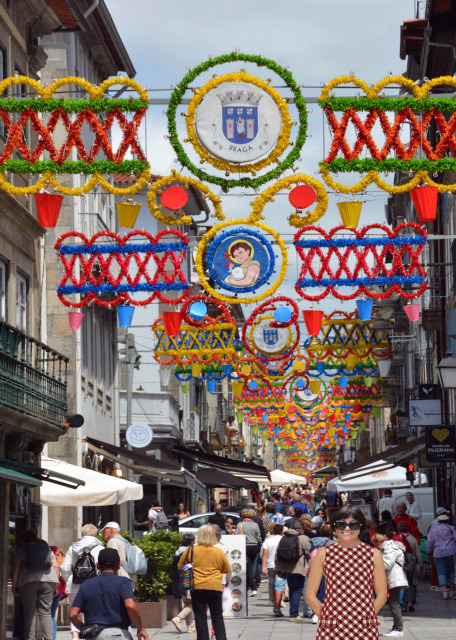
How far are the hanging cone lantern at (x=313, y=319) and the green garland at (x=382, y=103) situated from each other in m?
8.06

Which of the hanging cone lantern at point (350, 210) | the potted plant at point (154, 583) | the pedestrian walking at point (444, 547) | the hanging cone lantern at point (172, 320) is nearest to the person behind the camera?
the hanging cone lantern at point (350, 210)

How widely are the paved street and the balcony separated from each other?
11.9 feet

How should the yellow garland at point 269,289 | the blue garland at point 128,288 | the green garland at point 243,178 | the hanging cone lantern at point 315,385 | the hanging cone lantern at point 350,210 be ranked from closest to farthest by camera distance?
the green garland at point 243,178, the hanging cone lantern at point 350,210, the yellow garland at point 269,289, the blue garland at point 128,288, the hanging cone lantern at point 315,385

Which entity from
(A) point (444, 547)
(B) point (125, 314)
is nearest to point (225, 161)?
(B) point (125, 314)

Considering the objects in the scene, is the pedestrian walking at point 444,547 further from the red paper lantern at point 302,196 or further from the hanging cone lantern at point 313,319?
the red paper lantern at point 302,196

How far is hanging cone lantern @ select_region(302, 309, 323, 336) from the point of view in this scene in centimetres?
2325

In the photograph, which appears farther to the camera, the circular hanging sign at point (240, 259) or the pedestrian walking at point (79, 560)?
the circular hanging sign at point (240, 259)

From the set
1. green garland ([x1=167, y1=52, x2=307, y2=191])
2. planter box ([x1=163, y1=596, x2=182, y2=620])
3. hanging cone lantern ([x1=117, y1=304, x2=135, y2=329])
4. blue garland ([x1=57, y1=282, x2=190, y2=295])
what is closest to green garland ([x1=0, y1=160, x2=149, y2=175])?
green garland ([x1=167, y1=52, x2=307, y2=191])

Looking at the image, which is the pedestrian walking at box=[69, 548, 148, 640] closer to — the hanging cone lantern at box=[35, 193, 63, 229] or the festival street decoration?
the festival street decoration

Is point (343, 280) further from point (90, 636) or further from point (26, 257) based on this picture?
point (90, 636)

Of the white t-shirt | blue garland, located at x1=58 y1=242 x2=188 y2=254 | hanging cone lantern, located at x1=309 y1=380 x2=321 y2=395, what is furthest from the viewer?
hanging cone lantern, located at x1=309 y1=380 x2=321 y2=395

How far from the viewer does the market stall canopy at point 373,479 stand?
3306 cm

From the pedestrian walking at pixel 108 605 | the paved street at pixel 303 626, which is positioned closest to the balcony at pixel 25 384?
the paved street at pixel 303 626

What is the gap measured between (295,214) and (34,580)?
606 cm
